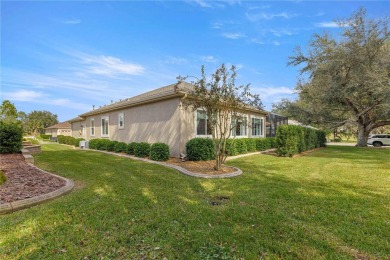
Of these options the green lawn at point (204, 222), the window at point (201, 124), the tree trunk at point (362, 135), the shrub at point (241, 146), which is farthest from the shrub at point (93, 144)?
the tree trunk at point (362, 135)

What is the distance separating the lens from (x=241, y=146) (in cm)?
1322

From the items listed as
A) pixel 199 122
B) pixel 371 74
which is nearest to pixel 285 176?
pixel 199 122

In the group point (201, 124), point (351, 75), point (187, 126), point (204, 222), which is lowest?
point (204, 222)

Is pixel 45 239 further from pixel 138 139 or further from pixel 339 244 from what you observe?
pixel 138 139

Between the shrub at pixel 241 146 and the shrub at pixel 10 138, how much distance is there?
40.7 feet

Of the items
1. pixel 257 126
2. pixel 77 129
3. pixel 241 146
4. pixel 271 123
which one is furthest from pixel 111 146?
pixel 271 123

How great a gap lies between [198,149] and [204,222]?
21.1 feet

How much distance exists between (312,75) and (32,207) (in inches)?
942

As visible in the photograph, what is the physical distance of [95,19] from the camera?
9.23 metres

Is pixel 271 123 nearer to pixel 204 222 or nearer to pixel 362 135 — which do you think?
pixel 362 135

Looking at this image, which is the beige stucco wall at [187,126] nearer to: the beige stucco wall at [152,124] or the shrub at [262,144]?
the beige stucco wall at [152,124]

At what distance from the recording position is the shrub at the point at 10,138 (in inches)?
416

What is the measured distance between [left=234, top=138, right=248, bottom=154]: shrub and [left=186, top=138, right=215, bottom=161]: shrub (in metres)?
3.33

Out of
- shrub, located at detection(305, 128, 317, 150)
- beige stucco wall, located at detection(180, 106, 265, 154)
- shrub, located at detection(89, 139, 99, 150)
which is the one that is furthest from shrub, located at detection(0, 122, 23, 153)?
shrub, located at detection(305, 128, 317, 150)
